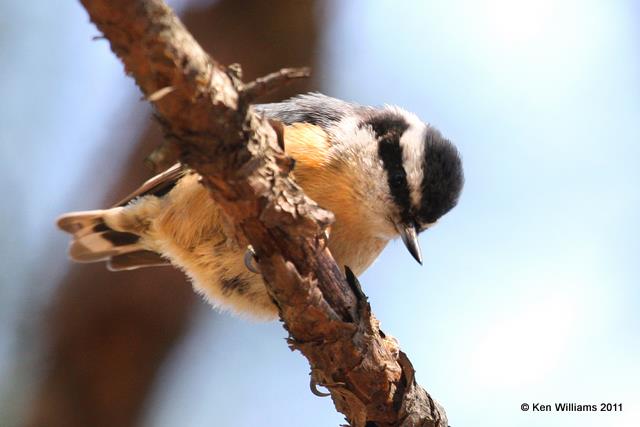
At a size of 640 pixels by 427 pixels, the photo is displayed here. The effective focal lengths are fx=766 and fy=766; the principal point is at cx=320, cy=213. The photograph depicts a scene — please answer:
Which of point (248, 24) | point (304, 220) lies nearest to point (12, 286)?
point (248, 24)

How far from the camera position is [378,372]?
1.94m

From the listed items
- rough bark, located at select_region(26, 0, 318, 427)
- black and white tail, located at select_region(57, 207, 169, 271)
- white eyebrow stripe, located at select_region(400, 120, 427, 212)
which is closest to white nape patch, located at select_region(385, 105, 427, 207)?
white eyebrow stripe, located at select_region(400, 120, 427, 212)

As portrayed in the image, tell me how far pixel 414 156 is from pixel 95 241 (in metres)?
1.22

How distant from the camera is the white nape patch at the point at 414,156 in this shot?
249 centimetres

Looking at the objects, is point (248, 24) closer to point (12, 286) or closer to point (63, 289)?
point (63, 289)

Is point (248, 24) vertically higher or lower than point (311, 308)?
higher

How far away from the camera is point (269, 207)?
5.14ft

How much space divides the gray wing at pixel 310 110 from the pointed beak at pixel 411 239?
425 mm

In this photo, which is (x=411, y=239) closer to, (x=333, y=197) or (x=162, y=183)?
(x=333, y=197)

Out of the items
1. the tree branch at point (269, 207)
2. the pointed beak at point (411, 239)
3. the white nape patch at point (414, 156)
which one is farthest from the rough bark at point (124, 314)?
the tree branch at point (269, 207)

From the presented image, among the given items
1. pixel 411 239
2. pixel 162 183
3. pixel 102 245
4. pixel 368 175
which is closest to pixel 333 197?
pixel 368 175

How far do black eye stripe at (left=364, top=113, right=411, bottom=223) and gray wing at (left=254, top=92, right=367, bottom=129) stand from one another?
0.11 metres

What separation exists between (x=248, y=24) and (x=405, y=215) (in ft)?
3.00

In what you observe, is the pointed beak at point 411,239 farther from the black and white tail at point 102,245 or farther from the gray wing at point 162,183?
the black and white tail at point 102,245
